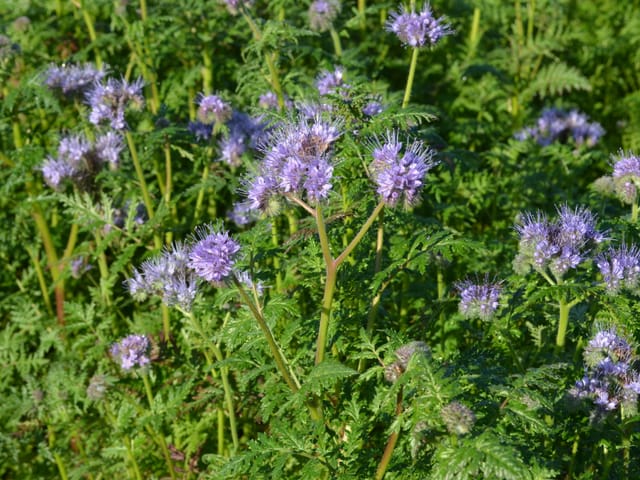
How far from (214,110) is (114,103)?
21.9 inches

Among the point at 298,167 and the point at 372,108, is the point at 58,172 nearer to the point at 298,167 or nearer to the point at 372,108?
the point at 372,108

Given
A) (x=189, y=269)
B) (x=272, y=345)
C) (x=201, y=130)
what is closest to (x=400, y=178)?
(x=272, y=345)

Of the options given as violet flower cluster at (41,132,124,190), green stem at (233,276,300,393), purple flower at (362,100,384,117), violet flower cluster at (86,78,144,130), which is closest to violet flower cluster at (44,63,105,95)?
violet flower cluster at (41,132,124,190)

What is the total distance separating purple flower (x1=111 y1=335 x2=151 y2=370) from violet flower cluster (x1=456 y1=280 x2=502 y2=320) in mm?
1611

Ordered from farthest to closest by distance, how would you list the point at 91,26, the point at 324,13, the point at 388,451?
the point at 91,26
the point at 324,13
the point at 388,451

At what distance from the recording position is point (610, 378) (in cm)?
294

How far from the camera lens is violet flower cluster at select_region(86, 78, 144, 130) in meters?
4.05

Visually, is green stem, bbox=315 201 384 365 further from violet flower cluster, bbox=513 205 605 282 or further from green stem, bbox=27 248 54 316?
green stem, bbox=27 248 54 316

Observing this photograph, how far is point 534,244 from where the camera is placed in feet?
9.98

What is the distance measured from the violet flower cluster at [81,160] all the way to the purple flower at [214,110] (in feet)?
1.90

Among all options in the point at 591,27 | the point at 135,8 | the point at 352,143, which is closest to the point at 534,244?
the point at 352,143

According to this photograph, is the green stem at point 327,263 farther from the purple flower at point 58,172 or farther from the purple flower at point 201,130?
the purple flower at point 58,172

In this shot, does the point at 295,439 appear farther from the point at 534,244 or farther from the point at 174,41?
the point at 174,41

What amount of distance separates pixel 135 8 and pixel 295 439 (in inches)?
146
